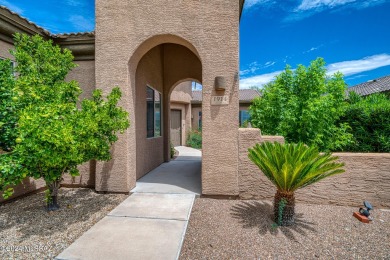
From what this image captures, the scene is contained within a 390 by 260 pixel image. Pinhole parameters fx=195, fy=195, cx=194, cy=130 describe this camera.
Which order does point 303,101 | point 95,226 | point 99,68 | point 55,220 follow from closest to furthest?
1. point 95,226
2. point 55,220
3. point 99,68
4. point 303,101

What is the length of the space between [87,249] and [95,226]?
716 millimetres

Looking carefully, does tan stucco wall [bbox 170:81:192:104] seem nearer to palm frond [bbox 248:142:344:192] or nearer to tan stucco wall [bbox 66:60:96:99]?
tan stucco wall [bbox 66:60:96:99]

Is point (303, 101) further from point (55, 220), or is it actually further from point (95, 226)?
point (55, 220)

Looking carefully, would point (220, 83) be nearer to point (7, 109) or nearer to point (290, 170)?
point (290, 170)

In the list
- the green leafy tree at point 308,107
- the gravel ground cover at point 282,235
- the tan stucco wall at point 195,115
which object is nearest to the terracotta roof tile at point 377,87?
the green leafy tree at point 308,107

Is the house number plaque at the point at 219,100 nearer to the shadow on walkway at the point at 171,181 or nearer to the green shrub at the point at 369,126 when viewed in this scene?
the shadow on walkway at the point at 171,181

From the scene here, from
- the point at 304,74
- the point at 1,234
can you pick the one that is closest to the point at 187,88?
the point at 304,74

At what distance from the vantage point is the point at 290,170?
3.51 meters

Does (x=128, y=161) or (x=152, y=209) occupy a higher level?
(x=128, y=161)

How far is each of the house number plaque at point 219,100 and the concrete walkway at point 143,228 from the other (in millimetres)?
2423

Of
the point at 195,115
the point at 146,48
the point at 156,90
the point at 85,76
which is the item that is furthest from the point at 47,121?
the point at 195,115

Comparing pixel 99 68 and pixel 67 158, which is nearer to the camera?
pixel 67 158

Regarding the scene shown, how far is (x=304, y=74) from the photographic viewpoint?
6887mm

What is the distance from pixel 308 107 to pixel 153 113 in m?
5.63
